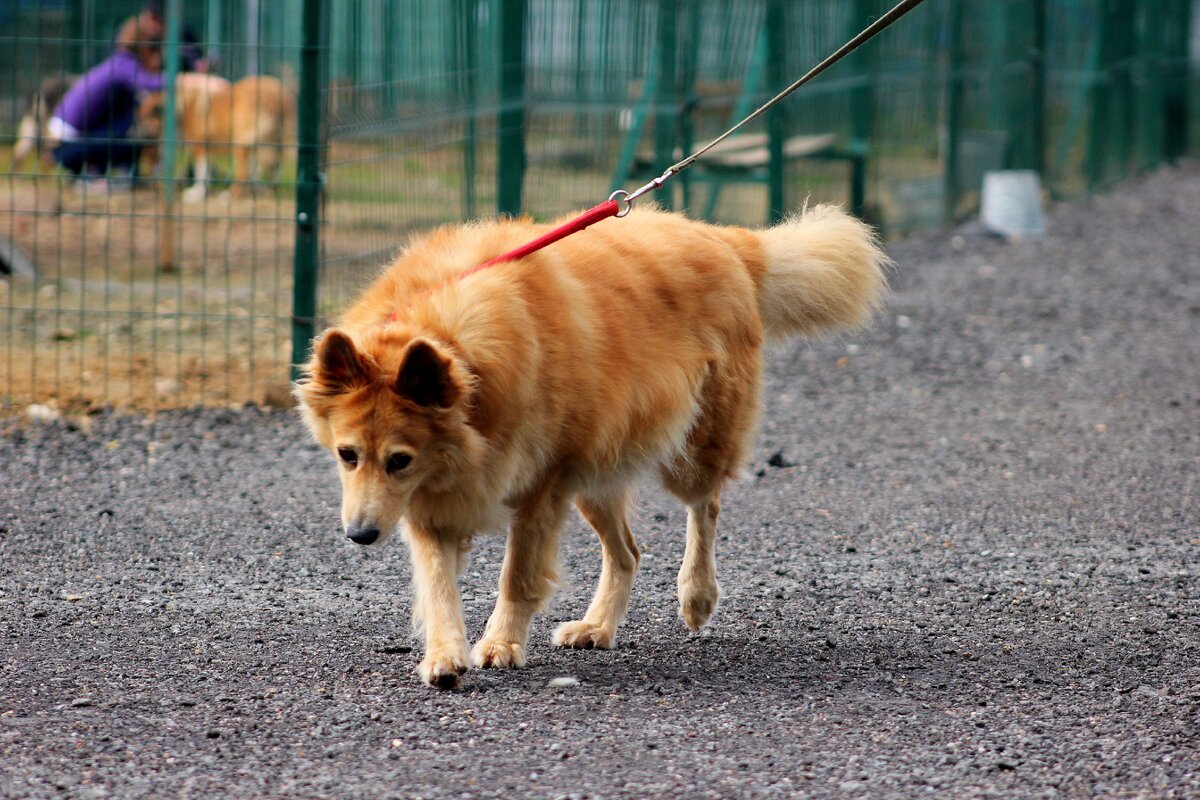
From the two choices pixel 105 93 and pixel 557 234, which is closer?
pixel 557 234

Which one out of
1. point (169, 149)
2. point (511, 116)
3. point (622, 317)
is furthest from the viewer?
point (169, 149)

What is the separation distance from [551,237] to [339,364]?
0.82m

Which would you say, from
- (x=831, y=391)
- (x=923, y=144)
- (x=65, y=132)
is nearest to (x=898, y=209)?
(x=923, y=144)

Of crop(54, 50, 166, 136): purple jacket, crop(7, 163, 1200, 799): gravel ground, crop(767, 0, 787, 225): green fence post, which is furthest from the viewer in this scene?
crop(54, 50, 166, 136): purple jacket

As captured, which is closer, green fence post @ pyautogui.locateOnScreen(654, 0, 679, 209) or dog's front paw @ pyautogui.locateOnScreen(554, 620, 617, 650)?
dog's front paw @ pyautogui.locateOnScreen(554, 620, 617, 650)

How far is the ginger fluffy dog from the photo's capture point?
12.8 feet

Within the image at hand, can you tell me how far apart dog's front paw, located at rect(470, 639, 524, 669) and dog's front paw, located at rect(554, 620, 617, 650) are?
0.86ft

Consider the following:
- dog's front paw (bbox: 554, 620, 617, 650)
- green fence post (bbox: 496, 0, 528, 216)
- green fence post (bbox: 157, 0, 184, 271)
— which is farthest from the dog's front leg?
green fence post (bbox: 157, 0, 184, 271)

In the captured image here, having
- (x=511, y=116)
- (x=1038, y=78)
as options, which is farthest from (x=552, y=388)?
(x=1038, y=78)

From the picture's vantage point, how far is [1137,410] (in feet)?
26.0

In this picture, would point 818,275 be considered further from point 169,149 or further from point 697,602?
point 169,149

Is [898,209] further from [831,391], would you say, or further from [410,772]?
[410,772]

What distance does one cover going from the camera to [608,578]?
4.71 meters

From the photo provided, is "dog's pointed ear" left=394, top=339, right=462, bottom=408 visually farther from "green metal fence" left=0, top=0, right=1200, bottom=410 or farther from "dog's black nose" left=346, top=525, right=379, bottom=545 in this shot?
"green metal fence" left=0, top=0, right=1200, bottom=410
